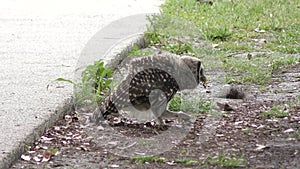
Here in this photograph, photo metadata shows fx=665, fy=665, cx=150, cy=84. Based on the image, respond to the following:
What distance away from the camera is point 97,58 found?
7.47 meters

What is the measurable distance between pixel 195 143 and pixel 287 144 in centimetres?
70

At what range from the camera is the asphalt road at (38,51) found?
5281 millimetres

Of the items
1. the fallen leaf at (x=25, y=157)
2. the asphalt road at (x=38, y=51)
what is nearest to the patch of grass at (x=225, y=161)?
the fallen leaf at (x=25, y=157)

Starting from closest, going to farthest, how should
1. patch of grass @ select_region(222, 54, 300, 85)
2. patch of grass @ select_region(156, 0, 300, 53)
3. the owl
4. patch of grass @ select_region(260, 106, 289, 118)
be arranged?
1. the owl
2. patch of grass @ select_region(260, 106, 289, 118)
3. patch of grass @ select_region(222, 54, 300, 85)
4. patch of grass @ select_region(156, 0, 300, 53)

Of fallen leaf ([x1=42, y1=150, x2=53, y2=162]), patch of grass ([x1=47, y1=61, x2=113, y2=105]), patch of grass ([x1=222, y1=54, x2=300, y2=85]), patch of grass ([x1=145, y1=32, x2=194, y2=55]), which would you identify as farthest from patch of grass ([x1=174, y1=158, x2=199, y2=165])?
patch of grass ([x1=145, y1=32, x2=194, y2=55])

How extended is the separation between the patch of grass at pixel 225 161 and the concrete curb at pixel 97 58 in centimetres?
131

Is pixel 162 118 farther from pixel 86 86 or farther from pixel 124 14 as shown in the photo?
pixel 124 14

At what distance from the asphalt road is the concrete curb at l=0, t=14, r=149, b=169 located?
0.02 m

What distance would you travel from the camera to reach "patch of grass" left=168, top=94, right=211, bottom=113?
19.8 feet

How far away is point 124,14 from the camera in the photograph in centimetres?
1045

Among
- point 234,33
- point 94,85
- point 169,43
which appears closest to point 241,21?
point 234,33

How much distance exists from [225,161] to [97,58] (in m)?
3.13

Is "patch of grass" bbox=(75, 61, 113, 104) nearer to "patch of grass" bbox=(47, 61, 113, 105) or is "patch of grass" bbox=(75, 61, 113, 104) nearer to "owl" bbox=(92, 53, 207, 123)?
"patch of grass" bbox=(47, 61, 113, 105)

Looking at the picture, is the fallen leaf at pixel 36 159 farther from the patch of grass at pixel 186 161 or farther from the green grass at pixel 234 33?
the green grass at pixel 234 33
